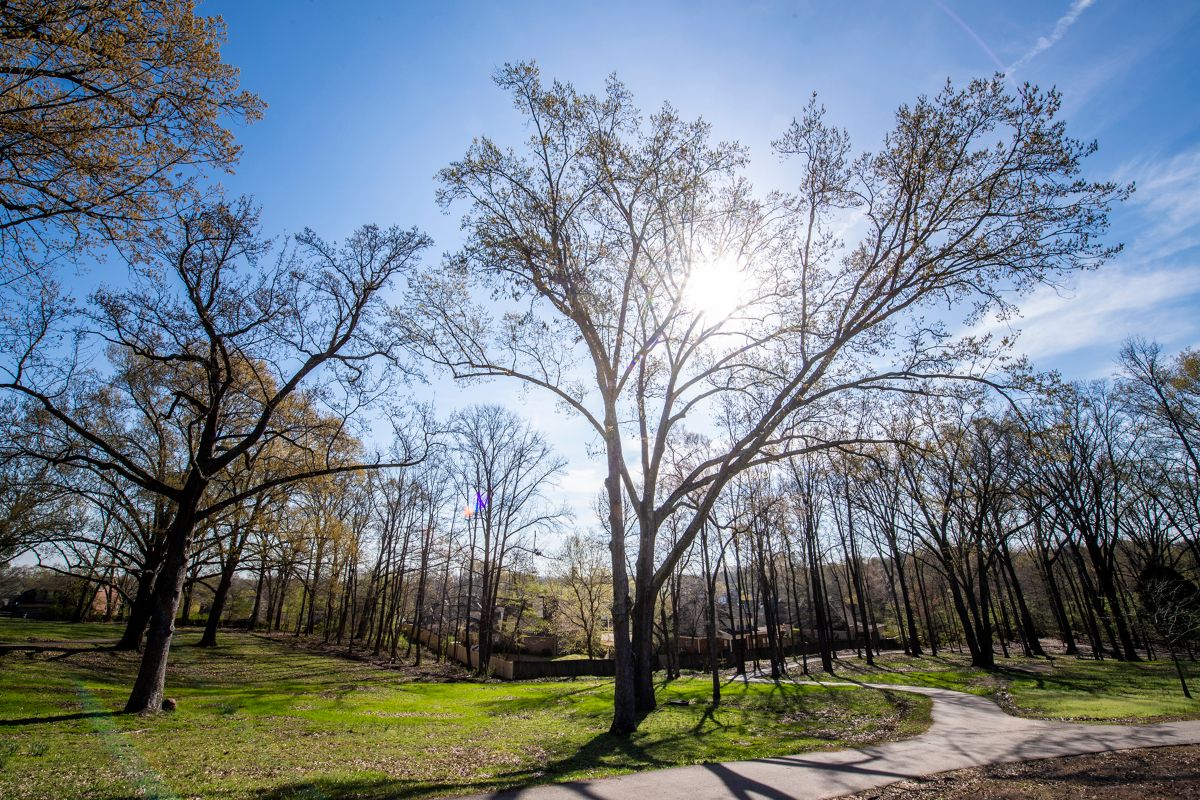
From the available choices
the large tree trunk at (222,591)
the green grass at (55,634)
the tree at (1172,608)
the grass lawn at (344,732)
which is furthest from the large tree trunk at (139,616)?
the tree at (1172,608)

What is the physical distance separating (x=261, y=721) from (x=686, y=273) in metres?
15.3

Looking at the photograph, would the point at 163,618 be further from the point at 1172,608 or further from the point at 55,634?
the point at 1172,608

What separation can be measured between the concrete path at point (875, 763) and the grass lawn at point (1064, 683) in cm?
203

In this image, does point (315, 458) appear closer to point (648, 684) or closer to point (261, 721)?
Result: point (261, 721)

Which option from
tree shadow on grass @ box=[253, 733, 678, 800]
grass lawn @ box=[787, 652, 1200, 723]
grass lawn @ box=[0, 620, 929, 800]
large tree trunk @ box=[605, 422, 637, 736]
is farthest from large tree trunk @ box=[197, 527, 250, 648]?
grass lawn @ box=[787, 652, 1200, 723]

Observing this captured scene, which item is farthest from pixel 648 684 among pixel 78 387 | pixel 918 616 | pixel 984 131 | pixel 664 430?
pixel 918 616

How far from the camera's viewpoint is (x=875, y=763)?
8875mm

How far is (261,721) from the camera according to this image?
12320mm

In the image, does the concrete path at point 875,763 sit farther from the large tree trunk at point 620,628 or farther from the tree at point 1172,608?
the tree at point 1172,608

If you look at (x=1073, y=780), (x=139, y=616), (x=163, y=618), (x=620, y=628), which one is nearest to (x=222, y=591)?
(x=139, y=616)

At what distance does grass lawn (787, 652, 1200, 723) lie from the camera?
13391mm

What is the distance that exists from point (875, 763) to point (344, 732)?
1100 centimetres

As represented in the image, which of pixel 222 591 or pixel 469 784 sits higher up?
pixel 222 591

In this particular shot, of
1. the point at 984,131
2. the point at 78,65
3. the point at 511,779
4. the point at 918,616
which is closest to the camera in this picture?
the point at 78,65
